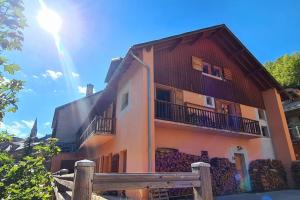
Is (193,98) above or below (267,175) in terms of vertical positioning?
above

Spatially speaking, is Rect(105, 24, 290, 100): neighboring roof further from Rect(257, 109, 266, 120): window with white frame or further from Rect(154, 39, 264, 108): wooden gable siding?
Rect(257, 109, 266, 120): window with white frame

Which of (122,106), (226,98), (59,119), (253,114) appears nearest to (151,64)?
(122,106)

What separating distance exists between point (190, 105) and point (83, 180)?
10292 millimetres

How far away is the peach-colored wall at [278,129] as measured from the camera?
46.7 feet

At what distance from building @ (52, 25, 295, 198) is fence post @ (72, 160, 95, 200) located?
6.65 metres

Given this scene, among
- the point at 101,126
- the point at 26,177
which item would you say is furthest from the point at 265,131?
the point at 26,177

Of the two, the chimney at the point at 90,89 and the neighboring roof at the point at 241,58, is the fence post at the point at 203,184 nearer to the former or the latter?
the neighboring roof at the point at 241,58

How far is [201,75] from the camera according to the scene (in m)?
13.2

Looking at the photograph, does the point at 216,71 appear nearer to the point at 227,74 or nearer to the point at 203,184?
the point at 227,74

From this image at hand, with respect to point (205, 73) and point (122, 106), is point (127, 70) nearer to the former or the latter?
point (122, 106)

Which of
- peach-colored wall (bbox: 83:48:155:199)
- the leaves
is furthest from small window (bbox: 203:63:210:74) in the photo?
the leaves

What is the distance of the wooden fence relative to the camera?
2025 millimetres

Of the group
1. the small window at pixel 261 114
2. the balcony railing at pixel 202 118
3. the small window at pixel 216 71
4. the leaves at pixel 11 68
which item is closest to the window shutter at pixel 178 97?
the balcony railing at pixel 202 118

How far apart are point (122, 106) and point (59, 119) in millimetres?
14509
